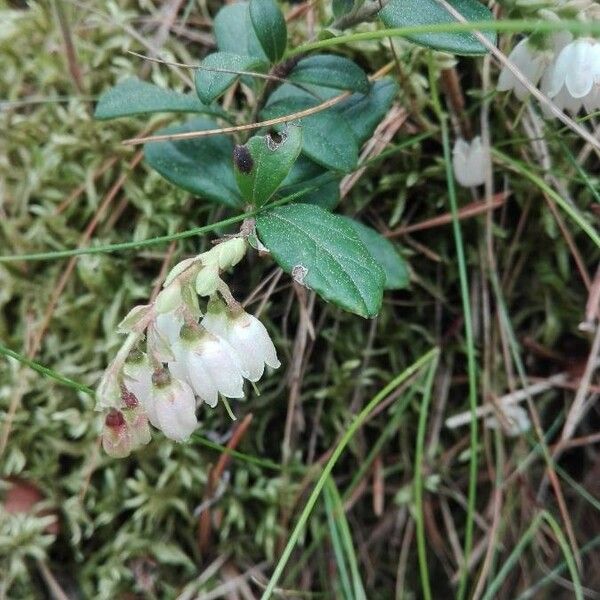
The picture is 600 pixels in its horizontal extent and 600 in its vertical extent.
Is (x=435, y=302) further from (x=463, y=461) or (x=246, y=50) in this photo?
(x=246, y=50)

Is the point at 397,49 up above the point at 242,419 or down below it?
above

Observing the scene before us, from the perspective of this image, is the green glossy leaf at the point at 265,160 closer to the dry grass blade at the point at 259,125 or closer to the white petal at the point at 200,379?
the dry grass blade at the point at 259,125

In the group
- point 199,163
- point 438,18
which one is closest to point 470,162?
point 438,18

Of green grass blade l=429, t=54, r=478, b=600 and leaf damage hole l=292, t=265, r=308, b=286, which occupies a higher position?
leaf damage hole l=292, t=265, r=308, b=286

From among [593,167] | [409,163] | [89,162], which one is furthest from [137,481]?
[593,167]

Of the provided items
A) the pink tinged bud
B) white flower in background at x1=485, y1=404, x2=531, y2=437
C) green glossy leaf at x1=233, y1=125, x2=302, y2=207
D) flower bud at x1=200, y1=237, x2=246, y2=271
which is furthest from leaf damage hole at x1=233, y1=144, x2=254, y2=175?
white flower in background at x1=485, y1=404, x2=531, y2=437

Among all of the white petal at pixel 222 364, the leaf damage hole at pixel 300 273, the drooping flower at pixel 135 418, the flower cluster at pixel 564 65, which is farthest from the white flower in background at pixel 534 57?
the drooping flower at pixel 135 418

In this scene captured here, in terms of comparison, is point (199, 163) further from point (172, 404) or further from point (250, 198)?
point (172, 404)

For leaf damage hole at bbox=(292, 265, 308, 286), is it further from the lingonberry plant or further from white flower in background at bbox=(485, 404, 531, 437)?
white flower in background at bbox=(485, 404, 531, 437)
